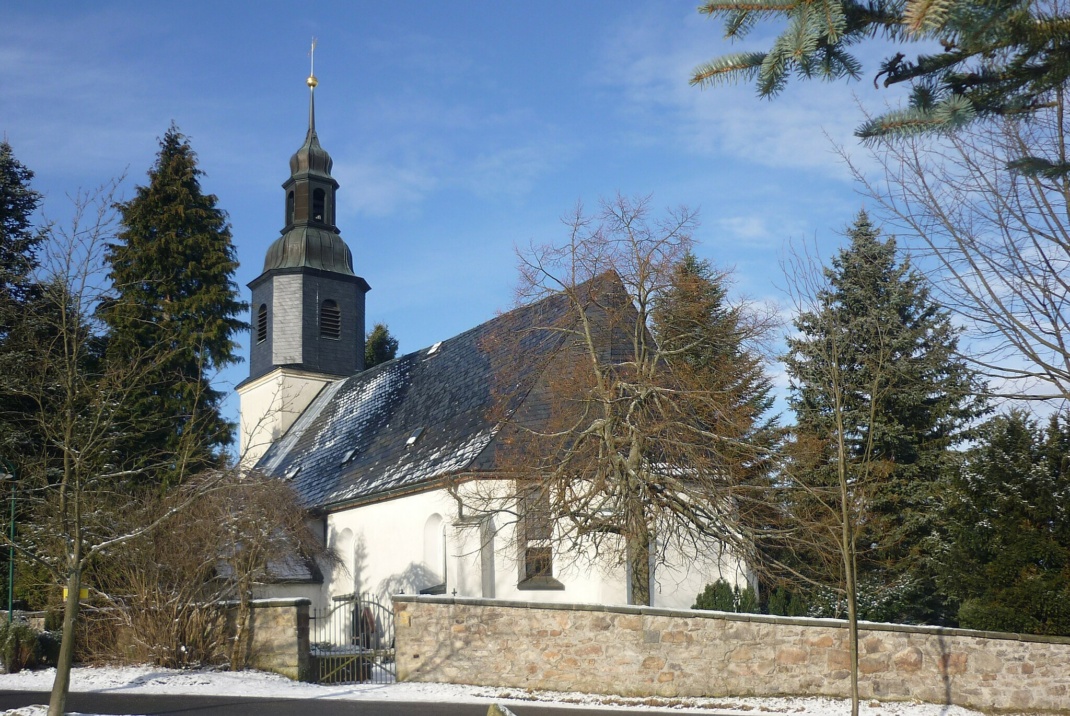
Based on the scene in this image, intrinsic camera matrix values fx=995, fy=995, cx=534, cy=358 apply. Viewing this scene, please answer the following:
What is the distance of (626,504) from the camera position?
16.2 metres

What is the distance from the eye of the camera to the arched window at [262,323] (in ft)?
117

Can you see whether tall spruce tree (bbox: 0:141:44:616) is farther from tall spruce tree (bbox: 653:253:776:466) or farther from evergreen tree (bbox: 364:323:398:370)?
evergreen tree (bbox: 364:323:398:370)

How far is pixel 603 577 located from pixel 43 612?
10.5 meters

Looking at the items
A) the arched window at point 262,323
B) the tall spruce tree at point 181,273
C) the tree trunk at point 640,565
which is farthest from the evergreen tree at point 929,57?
the arched window at point 262,323

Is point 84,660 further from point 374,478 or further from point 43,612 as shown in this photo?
point 374,478

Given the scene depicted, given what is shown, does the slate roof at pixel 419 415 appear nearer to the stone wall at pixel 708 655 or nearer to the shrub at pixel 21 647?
the stone wall at pixel 708 655

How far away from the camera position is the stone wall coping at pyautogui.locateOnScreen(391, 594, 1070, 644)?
12797 millimetres

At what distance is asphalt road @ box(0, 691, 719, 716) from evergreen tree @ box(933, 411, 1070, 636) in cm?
480

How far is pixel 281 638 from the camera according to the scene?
16.2 m

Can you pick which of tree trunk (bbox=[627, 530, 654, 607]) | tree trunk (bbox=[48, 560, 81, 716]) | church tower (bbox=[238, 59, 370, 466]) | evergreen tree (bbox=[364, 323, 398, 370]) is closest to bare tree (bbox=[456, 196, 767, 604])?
tree trunk (bbox=[627, 530, 654, 607])

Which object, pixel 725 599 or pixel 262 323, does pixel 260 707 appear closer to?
pixel 725 599

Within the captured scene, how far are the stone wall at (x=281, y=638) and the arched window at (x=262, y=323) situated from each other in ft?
66.8

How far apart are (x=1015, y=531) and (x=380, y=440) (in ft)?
58.0

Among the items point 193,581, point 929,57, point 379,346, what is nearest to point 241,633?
point 193,581
